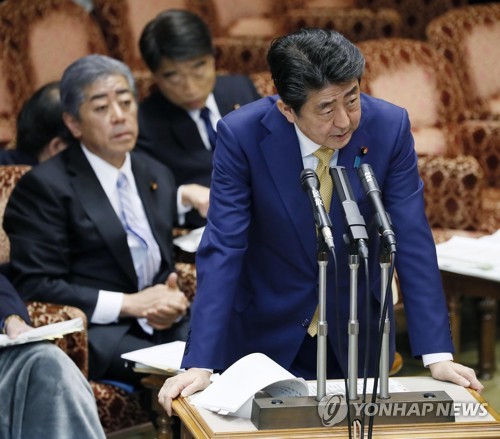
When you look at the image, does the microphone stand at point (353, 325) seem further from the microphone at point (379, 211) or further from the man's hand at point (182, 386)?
the man's hand at point (182, 386)

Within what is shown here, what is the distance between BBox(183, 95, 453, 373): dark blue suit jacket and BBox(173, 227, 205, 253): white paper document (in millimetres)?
1388

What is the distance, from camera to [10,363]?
9.99 feet

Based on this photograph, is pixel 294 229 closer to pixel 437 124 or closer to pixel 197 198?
pixel 197 198

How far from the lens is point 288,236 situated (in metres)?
2.50

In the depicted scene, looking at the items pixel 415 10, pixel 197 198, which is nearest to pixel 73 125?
pixel 197 198

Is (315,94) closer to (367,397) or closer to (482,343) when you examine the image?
(367,397)

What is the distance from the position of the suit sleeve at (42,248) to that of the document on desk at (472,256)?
1.30 m

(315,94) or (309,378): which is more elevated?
(315,94)

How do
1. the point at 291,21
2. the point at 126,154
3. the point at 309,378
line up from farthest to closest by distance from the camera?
the point at 291,21, the point at 126,154, the point at 309,378

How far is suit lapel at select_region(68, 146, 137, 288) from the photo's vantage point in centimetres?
363

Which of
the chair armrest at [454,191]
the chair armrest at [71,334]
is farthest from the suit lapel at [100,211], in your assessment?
the chair armrest at [454,191]

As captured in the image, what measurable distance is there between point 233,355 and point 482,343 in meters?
2.00

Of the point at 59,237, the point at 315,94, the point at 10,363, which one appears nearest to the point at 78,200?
the point at 59,237

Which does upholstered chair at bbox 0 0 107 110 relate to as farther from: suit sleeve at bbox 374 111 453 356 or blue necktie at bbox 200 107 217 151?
suit sleeve at bbox 374 111 453 356
